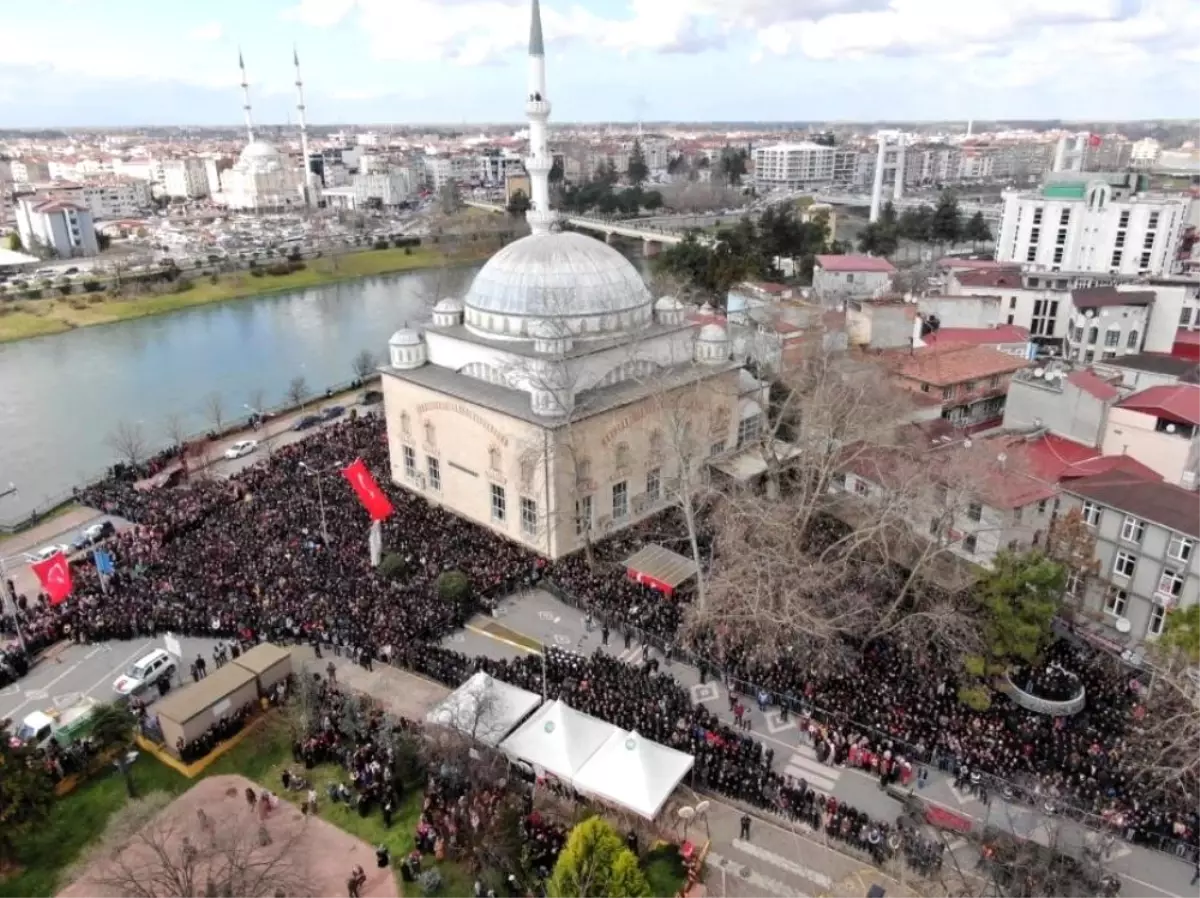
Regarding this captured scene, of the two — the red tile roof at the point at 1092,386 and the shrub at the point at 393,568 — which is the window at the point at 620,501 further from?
the red tile roof at the point at 1092,386

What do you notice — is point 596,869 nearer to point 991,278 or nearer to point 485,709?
point 485,709

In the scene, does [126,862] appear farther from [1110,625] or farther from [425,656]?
[1110,625]

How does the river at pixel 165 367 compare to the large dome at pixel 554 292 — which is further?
the river at pixel 165 367

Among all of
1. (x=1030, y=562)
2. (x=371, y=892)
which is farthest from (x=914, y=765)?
(x=371, y=892)

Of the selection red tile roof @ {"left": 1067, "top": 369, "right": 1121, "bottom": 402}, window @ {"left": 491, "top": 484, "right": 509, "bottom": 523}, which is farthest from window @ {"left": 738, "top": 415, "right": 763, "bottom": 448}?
window @ {"left": 491, "top": 484, "right": 509, "bottom": 523}

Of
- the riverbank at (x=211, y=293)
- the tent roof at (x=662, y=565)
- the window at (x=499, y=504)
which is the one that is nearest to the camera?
the tent roof at (x=662, y=565)

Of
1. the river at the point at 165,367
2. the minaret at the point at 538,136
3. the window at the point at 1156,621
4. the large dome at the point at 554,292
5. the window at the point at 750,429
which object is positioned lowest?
the river at the point at 165,367

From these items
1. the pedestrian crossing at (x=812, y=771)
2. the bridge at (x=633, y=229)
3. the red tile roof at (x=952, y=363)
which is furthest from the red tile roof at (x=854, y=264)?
the pedestrian crossing at (x=812, y=771)
